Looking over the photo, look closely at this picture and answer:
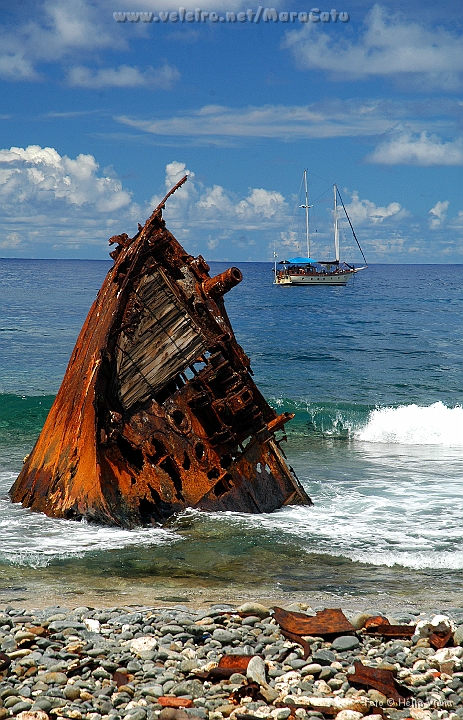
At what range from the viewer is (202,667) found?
15.6 ft

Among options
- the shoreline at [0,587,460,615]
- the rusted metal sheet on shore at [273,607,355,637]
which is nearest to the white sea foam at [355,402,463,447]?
the shoreline at [0,587,460,615]

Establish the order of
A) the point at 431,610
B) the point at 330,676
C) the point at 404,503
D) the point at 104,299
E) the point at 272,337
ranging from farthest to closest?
the point at 272,337, the point at 404,503, the point at 104,299, the point at 431,610, the point at 330,676

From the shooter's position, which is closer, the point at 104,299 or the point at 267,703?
the point at 267,703

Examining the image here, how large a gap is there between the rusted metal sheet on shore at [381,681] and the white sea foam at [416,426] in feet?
37.6

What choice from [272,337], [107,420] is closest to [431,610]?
[107,420]

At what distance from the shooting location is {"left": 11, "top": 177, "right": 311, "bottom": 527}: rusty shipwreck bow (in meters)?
8.09

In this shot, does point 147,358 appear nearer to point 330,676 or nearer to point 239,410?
point 239,410

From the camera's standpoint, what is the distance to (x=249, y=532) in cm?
853

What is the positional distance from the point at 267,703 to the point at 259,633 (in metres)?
0.90

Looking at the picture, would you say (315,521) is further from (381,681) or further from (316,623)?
(381,681)

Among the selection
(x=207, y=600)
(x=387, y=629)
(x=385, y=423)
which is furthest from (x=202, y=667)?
(x=385, y=423)

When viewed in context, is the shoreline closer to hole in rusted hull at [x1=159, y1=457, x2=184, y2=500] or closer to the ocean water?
the ocean water

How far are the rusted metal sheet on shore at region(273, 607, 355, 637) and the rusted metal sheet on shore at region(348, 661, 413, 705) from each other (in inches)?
19.5

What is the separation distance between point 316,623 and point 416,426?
1225cm
